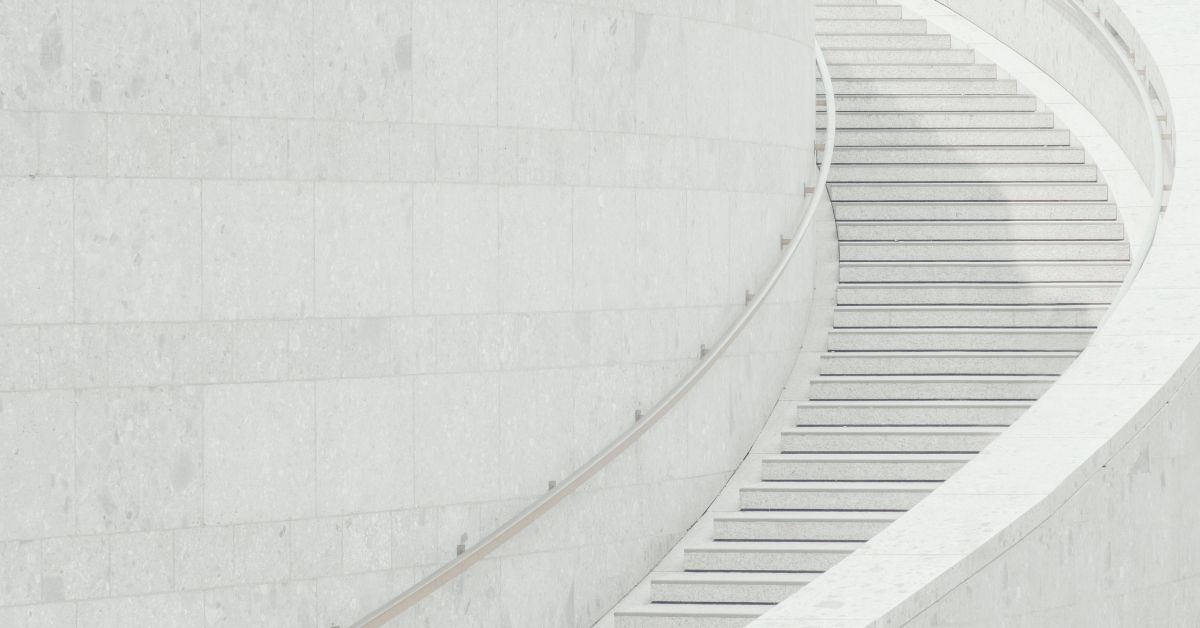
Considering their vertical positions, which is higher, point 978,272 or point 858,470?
point 978,272

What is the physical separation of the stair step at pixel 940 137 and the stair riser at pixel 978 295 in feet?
6.48

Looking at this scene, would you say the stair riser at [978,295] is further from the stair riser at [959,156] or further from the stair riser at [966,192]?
the stair riser at [959,156]

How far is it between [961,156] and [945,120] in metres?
0.61

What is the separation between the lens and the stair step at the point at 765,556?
11109 millimetres

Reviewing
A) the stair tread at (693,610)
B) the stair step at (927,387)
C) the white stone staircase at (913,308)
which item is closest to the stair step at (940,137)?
the white stone staircase at (913,308)

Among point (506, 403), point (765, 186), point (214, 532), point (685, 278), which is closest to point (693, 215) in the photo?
point (685, 278)

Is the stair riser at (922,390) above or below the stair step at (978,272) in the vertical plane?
below

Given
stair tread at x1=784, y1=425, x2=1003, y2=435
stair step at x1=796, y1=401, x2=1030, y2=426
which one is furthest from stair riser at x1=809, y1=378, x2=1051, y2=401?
stair tread at x1=784, y1=425, x2=1003, y2=435

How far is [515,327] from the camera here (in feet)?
33.7

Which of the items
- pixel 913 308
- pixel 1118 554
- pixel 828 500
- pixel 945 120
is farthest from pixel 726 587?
pixel 945 120

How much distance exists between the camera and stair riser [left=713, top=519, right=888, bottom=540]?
1138 cm

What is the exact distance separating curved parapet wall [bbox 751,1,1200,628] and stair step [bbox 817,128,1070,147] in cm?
428

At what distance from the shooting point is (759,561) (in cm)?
1125

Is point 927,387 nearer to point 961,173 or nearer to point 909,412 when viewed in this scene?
point 909,412
